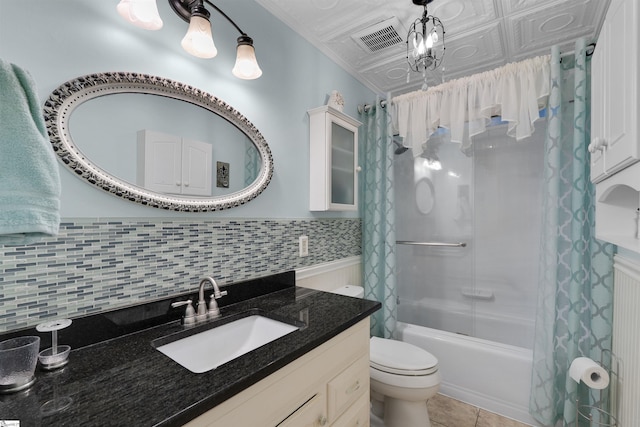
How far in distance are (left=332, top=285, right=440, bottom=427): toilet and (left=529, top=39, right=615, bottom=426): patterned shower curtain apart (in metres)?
0.68

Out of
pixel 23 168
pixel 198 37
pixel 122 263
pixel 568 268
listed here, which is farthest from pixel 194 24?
pixel 568 268

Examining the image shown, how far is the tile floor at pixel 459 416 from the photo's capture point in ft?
5.43

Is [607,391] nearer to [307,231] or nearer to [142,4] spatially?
[307,231]

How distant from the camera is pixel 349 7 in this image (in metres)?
1.53

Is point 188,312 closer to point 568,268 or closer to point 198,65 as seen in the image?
point 198,65

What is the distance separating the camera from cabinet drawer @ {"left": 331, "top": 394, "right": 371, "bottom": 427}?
1.02 m

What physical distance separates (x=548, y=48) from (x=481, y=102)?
0.61 metres

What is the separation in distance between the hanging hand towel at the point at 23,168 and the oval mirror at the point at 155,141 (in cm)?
25

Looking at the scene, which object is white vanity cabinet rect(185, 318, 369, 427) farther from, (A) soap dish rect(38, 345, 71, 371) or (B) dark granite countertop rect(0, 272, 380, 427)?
(A) soap dish rect(38, 345, 71, 371)

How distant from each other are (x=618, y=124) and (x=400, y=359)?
1364mm

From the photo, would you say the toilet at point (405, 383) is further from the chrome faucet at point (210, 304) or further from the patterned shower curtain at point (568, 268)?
the chrome faucet at point (210, 304)

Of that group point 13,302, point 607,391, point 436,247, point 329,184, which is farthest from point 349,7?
point 607,391

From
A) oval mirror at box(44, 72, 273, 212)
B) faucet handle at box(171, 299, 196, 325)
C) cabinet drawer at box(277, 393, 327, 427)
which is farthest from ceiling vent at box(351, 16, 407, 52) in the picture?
cabinet drawer at box(277, 393, 327, 427)

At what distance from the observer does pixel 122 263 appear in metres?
0.95
